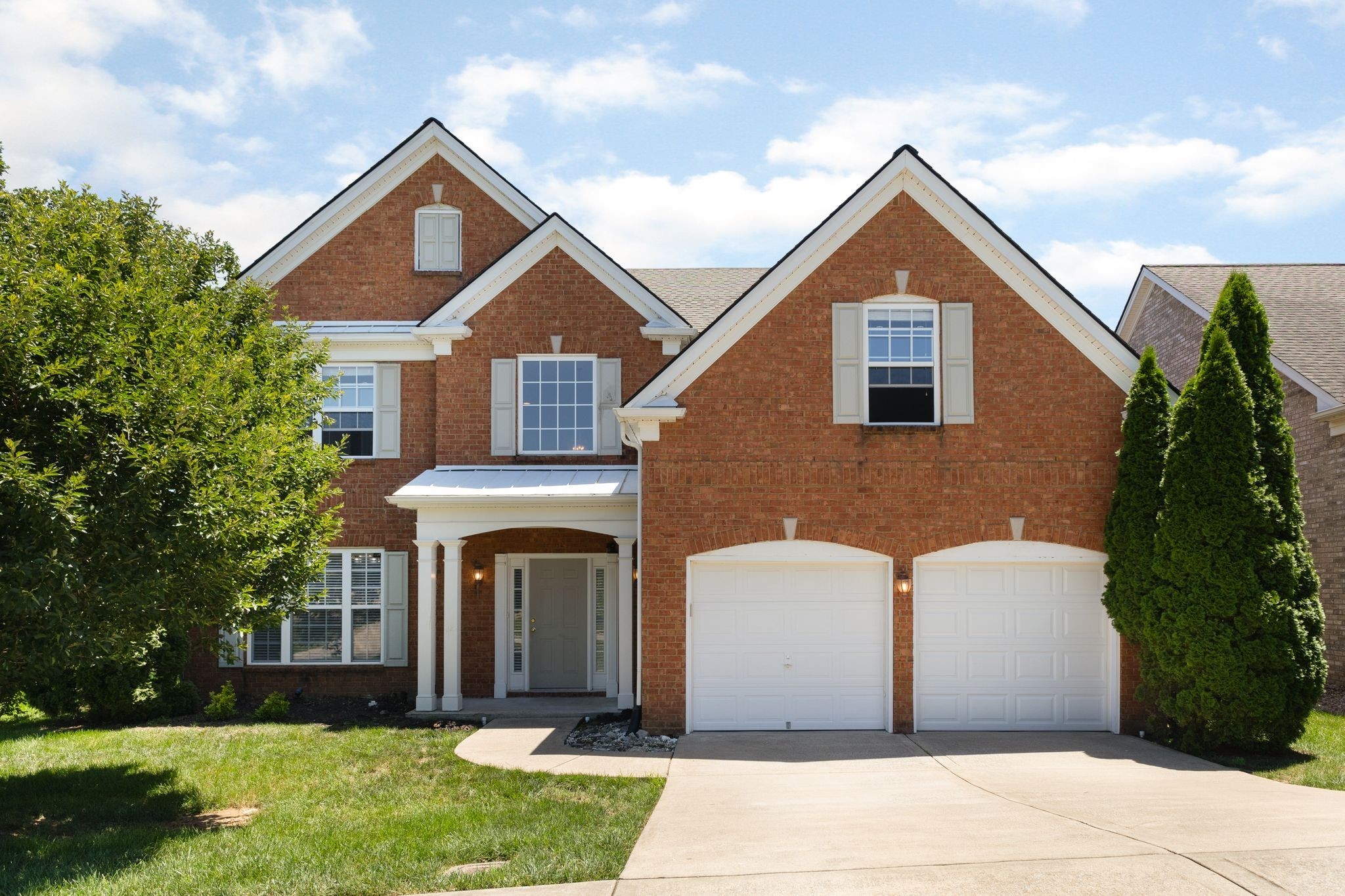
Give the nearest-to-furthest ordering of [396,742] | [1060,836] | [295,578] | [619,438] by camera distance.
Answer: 1. [1060,836]
2. [295,578]
3. [396,742]
4. [619,438]

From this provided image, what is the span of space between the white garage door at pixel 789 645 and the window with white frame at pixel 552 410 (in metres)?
4.23

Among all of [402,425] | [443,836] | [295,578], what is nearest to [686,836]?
[443,836]

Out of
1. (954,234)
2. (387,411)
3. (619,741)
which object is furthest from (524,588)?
(954,234)

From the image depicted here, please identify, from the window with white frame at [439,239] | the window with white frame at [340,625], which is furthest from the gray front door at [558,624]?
the window with white frame at [439,239]

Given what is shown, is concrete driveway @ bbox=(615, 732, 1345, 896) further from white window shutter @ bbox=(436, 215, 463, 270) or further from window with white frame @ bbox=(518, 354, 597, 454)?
white window shutter @ bbox=(436, 215, 463, 270)

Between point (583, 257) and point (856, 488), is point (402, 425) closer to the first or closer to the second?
point (583, 257)

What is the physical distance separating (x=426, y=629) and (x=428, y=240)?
660 cm

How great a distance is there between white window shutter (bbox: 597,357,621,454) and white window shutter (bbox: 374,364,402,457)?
325 cm

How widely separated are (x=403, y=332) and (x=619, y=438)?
3949 millimetres

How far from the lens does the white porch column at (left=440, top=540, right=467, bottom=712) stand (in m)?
15.4

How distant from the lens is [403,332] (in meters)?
17.1

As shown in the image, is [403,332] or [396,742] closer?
[396,742]

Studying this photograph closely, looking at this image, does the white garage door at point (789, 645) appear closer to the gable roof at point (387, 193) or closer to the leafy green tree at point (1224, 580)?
the leafy green tree at point (1224, 580)

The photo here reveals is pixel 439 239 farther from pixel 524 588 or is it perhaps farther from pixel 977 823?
pixel 977 823
